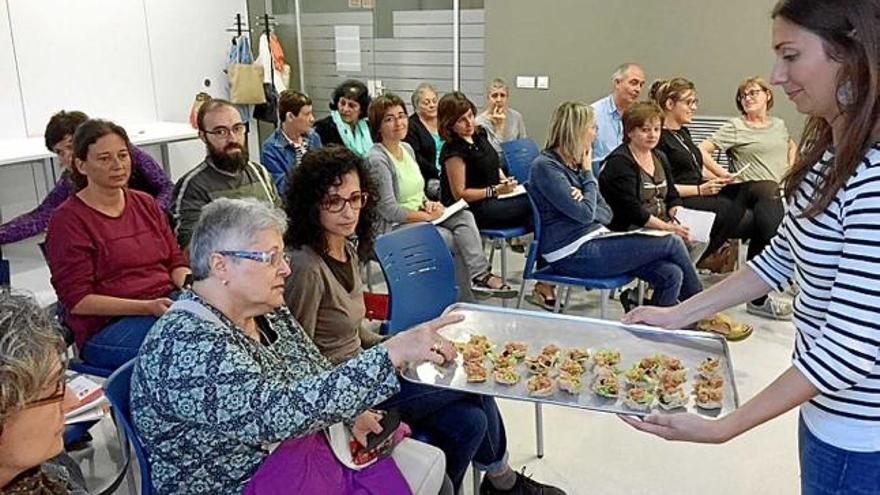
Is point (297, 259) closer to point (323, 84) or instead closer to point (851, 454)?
point (851, 454)

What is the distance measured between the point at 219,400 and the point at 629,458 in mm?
1792

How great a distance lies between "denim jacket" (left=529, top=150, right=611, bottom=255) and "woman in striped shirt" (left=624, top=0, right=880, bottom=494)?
6.71 feet

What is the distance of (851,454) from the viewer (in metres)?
1.12

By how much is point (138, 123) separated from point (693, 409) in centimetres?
632

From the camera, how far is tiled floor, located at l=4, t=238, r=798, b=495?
97.3 inches

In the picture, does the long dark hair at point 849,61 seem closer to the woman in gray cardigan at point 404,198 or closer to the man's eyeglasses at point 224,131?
the man's eyeglasses at point 224,131

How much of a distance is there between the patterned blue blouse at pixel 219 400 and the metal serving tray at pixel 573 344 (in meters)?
0.36

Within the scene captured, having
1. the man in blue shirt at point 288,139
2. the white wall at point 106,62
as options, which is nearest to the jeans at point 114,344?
the man in blue shirt at point 288,139

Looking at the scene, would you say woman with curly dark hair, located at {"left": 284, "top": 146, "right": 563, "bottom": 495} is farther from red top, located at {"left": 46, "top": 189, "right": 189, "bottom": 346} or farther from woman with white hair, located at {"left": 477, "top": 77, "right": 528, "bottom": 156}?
woman with white hair, located at {"left": 477, "top": 77, "right": 528, "bottom": 156}

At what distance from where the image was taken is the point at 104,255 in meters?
2.52

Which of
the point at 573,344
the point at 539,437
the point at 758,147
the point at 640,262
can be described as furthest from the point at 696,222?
the point at 573,344

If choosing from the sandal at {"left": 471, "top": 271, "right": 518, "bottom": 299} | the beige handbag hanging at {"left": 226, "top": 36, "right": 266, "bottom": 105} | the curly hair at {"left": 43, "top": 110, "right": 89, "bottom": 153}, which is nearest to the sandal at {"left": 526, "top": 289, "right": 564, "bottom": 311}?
the sandal at {"left": 471, "top": 271, "right": 518, "bottom": 299}

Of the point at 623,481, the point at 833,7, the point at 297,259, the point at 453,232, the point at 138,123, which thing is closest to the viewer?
the point at 833,7

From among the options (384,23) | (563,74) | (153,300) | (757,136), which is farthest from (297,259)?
(384,23)
